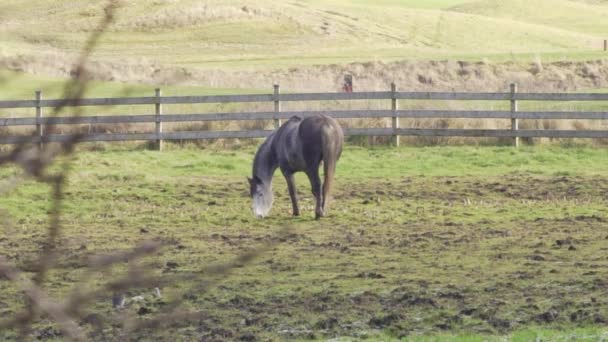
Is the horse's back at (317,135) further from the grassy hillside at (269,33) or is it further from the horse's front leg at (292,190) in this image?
the grassy hillside at (269,33)

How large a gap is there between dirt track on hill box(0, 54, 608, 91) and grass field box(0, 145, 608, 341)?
72.7ft

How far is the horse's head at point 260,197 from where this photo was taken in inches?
598

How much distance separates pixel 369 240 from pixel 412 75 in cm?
3636

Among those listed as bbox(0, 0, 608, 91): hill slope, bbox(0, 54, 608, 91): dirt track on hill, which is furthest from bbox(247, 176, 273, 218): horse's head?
bbox(0, 0, 608, 91): hill slope

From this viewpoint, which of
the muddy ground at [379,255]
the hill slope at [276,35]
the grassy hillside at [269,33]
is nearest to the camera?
the muddy ground at [379,255]

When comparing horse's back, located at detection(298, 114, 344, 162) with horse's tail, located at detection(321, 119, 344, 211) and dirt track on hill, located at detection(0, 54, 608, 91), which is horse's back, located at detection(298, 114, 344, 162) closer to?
horse's tail, located at detection(321, 119, 344, 211)

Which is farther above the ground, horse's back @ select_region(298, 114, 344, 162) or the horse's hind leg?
horse's back @ select_region(298, 114, 344, 162)

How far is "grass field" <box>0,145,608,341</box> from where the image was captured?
29.3ft

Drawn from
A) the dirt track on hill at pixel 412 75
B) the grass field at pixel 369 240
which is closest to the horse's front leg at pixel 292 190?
the grass field at pixel 369 240

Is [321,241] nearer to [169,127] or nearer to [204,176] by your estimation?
[204,176]

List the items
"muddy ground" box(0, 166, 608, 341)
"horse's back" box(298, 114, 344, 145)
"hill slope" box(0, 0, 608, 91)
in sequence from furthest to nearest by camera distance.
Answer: "hill slope" box(0, 0, 608, 91) → "horse's back" box(298, 114, 344, 145) → "muddy ground" box(0, 166, 608, 341)

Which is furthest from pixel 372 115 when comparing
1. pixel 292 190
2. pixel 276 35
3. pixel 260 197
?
pixel 276 35

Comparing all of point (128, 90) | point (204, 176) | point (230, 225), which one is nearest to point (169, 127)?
point (204, 176)

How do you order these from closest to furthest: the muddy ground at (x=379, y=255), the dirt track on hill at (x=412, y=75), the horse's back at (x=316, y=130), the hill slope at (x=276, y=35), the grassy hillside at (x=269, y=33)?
the muddy ground at (x=379, y=255) → the horse's back at (x=316, y=130) → the dirt track on hill at (x=412, y=75) → the hill slope at (x=276, y=35) → the grassy hillside at (x=269, y=33)
